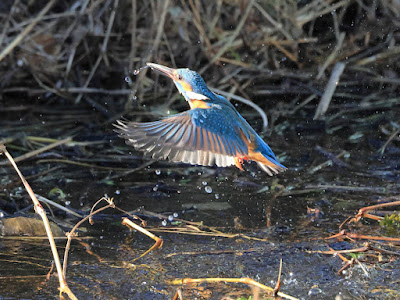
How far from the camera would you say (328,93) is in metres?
6.31

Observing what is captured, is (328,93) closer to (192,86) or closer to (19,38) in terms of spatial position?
(192,86)

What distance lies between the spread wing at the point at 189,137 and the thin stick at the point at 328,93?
2618mm

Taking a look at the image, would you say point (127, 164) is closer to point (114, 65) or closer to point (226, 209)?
point (226, 209)

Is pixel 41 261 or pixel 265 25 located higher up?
pixel 265 25

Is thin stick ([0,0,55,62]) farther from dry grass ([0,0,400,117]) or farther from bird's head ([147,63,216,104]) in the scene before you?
bird's head ([147,63,216,104])

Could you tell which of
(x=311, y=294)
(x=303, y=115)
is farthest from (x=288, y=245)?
(x=303, y=115)

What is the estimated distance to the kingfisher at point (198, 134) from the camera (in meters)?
3.48

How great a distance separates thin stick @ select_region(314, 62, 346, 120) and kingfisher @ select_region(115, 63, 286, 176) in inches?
89.8

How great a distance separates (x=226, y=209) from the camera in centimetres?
437

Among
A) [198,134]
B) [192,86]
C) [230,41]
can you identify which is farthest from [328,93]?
[198,134]

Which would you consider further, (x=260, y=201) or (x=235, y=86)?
(x=235, y=86)

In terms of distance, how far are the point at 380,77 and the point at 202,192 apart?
9.82 ft

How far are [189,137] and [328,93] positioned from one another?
3.11 metres

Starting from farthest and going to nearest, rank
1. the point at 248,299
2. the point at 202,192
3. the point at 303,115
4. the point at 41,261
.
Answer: the point at 303,115 < the point at 202,192 < the point at 41,261 < the point at 248,299
